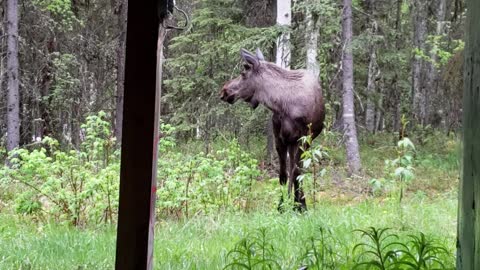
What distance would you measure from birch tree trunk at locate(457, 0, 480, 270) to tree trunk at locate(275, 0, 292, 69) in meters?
8.74

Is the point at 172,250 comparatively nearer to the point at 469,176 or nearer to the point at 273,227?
the point at 273,227

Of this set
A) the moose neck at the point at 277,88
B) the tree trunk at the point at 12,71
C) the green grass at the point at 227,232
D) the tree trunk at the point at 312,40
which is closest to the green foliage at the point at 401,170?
the green grass at the point at 227,232

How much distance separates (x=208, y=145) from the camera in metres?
11.6

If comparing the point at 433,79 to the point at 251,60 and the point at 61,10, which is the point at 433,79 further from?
the point at 251,60

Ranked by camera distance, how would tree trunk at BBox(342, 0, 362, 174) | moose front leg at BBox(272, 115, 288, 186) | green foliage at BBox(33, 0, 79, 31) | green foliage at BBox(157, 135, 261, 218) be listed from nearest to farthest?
1. green foliage at BBox(157, 135, 261, 218)
2. moose front leg at BBox(272, 115, 288, 186)
3. tree trunk at BBox(342, 0, 362, 174)
4. green foliage at BBox(33, 0, 79, 31)

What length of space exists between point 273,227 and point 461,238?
383 centimetres

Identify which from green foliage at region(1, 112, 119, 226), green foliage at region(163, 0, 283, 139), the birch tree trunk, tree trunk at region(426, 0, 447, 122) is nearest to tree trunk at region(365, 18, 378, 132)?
tree trunk at region(426, 0, 447, 122)

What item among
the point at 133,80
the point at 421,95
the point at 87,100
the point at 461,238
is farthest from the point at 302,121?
the point at 421,95

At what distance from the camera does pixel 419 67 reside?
58.6ft

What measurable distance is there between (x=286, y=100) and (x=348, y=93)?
3.43 m

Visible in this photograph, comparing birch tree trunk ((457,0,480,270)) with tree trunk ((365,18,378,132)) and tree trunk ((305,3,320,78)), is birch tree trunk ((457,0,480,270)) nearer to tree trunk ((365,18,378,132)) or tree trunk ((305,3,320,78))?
tree trunk ((305,3,320,78))

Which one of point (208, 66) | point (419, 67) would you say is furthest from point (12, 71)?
point (419, 67)

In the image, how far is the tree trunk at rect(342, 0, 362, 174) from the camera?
9.39m

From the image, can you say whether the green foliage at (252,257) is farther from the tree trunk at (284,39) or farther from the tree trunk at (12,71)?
the tree trunk at (12,71)
